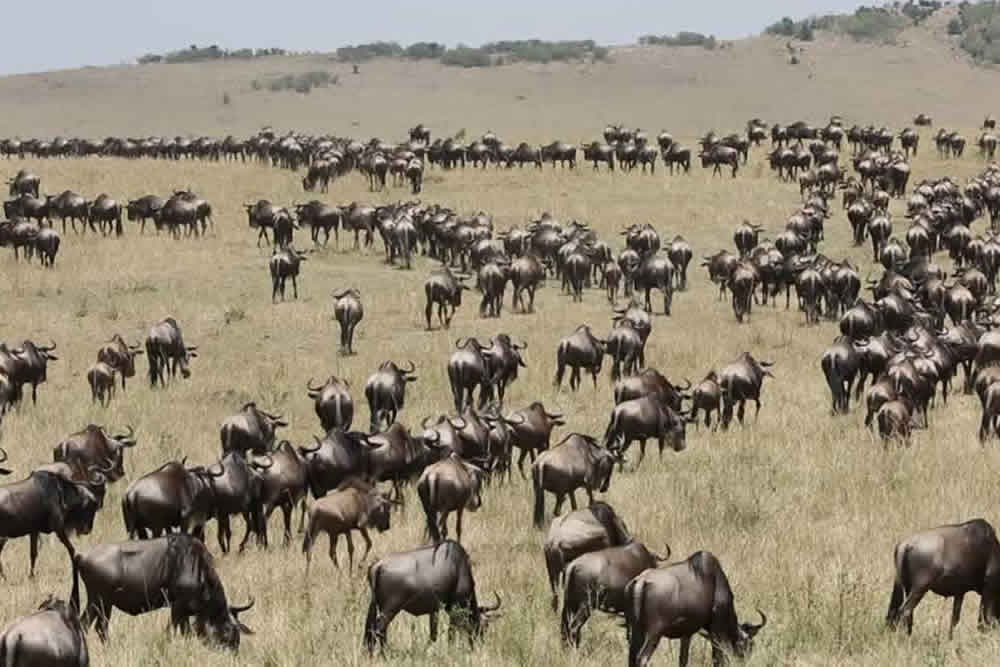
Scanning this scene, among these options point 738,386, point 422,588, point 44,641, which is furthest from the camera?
point 738,386

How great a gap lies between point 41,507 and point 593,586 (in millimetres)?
5725

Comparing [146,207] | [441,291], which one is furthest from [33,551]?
[146,207]

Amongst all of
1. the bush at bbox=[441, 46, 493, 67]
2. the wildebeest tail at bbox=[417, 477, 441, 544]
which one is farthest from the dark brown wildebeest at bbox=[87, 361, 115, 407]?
the bush at bbox=[441, 46, 493, 67]

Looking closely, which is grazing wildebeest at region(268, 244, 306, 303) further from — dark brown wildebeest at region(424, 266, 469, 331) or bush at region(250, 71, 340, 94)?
bush at region(250, 71, 340, 94)

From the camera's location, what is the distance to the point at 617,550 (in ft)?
28.4

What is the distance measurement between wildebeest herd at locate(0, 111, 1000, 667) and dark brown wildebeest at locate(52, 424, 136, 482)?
3 centimetres

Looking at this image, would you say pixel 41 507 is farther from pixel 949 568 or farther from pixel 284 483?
pixel 949 568

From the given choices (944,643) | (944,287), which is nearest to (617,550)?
(944,643)

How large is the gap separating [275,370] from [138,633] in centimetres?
1324

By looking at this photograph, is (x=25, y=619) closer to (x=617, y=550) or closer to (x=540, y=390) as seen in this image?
(x=617, y=550)

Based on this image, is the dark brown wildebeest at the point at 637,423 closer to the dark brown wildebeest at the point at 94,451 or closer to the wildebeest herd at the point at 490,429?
the wildebeest herd at the point at 490,429

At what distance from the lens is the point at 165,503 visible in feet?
37.3

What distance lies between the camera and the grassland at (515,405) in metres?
9.01

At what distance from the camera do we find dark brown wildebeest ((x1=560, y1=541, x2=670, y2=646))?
8.47 meters
